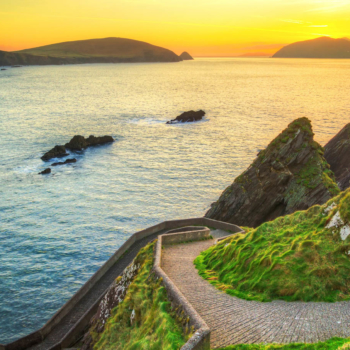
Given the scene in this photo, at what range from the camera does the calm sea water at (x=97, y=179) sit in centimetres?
3020

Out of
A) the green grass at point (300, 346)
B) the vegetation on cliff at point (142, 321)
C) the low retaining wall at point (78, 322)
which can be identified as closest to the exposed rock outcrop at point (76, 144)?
the low retaining wall at point (78, 322)

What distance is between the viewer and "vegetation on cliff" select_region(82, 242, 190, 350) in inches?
490

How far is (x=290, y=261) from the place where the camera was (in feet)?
52.1

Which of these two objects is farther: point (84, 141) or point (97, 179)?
point (84, 141)

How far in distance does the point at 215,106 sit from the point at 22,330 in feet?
337

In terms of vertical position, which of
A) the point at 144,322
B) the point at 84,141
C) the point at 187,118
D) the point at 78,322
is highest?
the point at 187,118

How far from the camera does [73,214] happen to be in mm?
40875

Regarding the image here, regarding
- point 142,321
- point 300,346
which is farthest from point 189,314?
point 142,321

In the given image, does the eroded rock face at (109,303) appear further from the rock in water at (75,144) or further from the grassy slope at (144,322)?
the rock in water at (75,144)

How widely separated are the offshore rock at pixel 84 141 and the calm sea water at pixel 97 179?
2010mm

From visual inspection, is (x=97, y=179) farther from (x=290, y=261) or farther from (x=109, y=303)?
(x=290, y=261)

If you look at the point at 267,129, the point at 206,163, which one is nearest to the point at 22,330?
the point at 206,163

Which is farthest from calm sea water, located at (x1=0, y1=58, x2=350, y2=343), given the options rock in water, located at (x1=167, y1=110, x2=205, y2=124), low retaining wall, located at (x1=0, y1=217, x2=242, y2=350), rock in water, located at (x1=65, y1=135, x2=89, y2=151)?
rock in water, located at (x1=167, y1=110, x2=205, y2=124)

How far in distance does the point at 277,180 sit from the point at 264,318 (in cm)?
2123
